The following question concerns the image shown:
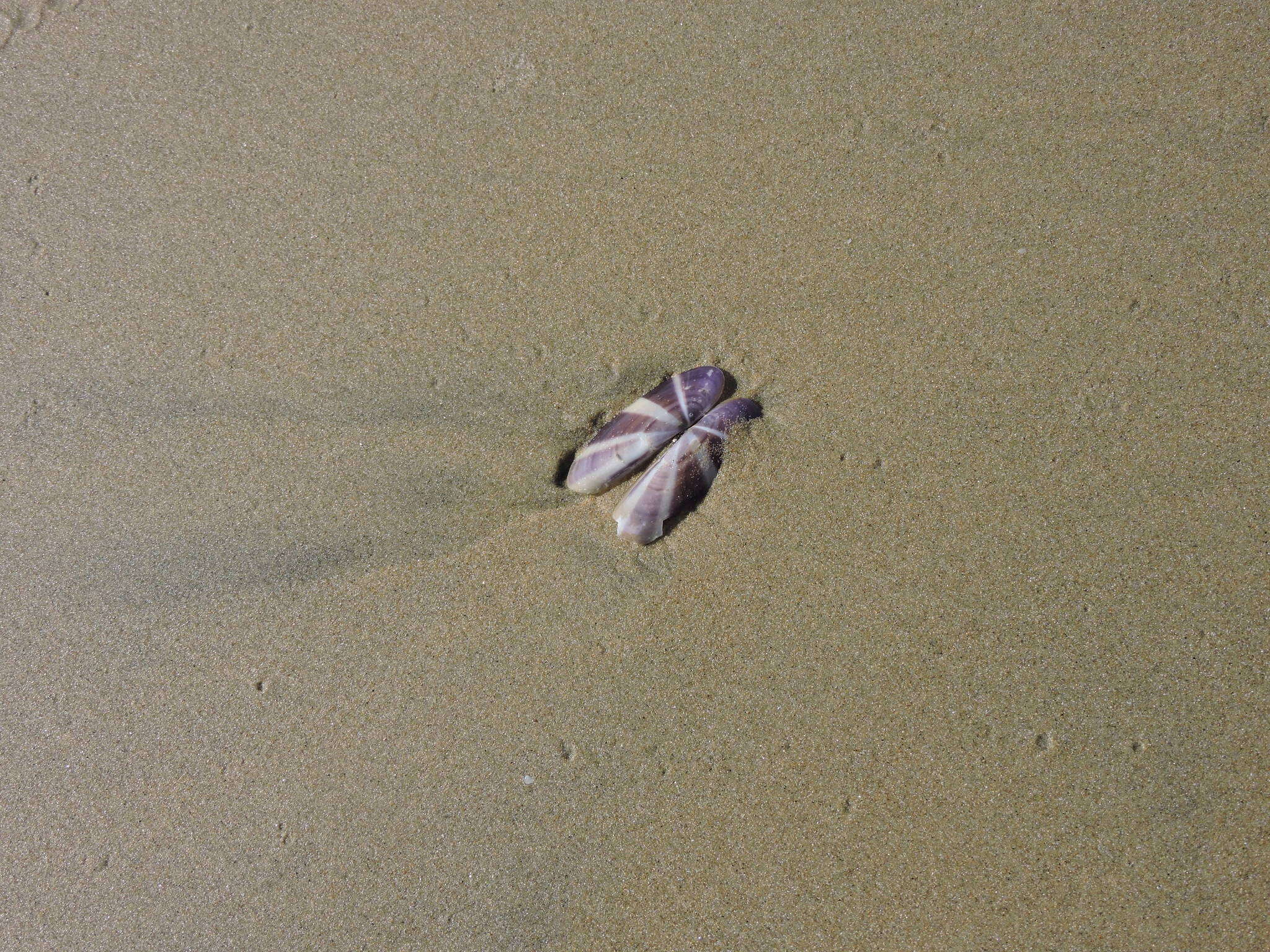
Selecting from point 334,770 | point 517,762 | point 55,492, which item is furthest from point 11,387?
point 517,762

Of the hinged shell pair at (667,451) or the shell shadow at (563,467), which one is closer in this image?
the hinged shell pair at (667,451)

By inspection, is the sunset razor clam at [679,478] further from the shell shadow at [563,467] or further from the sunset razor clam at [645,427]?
the shell shadow at [563,467]

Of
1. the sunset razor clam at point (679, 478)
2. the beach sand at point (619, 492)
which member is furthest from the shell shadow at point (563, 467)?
the sunset razor clam at point (679, 478)

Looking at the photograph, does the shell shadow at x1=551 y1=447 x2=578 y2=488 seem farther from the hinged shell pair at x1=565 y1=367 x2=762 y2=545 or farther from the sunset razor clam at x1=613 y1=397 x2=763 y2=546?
the sunset razor clam at x1=613 y1=397 x2=763 y2=546

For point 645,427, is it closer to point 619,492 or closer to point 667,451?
point 667,451

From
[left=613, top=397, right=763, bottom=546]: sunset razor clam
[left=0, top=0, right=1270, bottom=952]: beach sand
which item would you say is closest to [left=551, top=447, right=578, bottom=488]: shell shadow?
[left=0, top=0, right=1270, bottom=952]: beach sand

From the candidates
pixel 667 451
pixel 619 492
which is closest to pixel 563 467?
pixel 619 492

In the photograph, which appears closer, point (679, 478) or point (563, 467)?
point (679, 478)
